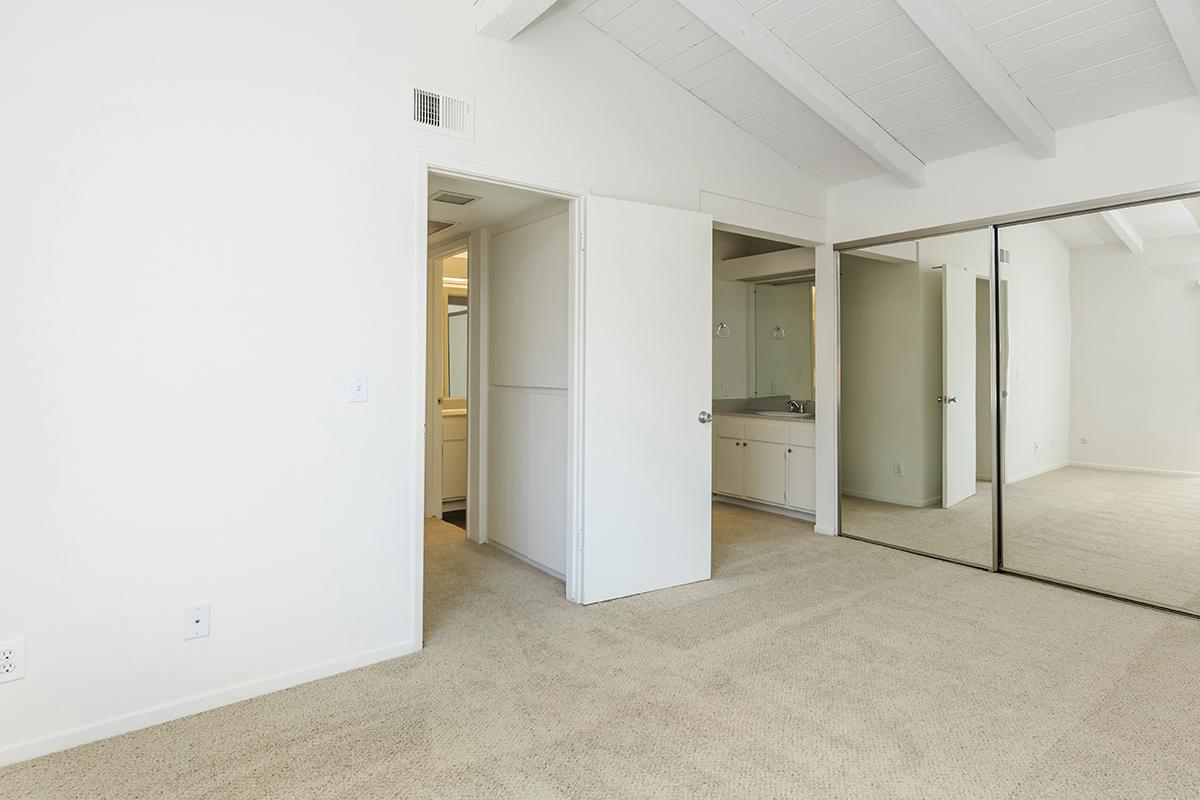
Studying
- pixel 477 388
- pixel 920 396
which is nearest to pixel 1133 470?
pixel 920 396

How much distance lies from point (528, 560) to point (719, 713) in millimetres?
1980

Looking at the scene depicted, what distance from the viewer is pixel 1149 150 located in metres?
3.38

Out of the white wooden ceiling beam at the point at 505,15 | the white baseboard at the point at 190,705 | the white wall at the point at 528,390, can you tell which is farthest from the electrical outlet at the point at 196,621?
the white wooden ceiling beam at the point at 505,15

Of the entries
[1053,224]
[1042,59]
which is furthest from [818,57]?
[1053,224]

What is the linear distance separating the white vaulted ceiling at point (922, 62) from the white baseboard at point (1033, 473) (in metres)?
1.74

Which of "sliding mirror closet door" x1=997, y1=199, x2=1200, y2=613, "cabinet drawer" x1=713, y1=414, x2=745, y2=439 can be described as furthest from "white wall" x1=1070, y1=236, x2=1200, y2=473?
"cabinet drawer" x1=713, y1=414, x2=745, y2=439

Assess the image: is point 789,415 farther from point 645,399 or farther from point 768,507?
point 645,399

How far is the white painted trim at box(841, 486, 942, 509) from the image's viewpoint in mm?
4378

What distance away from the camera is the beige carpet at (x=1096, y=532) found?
3348 mm

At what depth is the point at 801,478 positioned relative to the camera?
514 cm

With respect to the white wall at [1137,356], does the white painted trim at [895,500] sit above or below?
below

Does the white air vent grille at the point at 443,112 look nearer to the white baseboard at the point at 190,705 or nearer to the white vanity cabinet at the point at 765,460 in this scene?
the white baseboard at the point at 190,705

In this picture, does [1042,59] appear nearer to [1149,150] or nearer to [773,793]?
[1149,150]

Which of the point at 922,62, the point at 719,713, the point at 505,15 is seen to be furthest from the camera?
the point at 922,62
